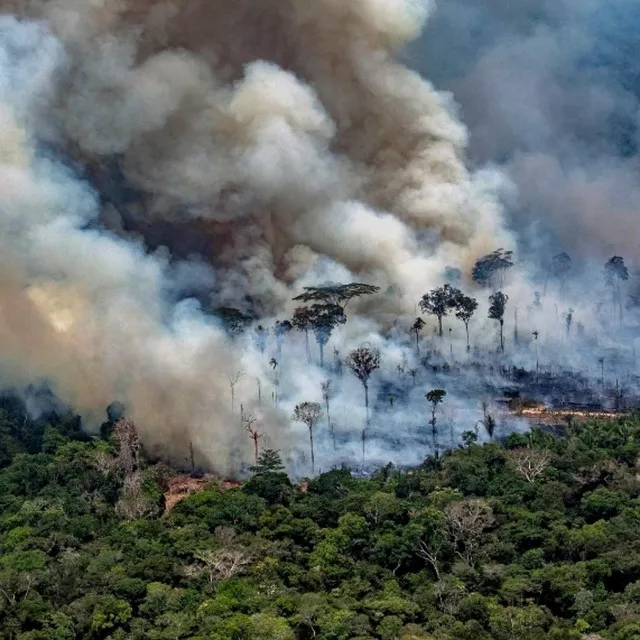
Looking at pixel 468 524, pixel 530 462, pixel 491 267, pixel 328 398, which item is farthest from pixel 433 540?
pixel 491 267

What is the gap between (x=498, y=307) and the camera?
5266cm

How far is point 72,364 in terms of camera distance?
164 ft

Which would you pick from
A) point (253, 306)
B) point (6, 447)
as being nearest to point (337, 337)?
A: point (253, 306)

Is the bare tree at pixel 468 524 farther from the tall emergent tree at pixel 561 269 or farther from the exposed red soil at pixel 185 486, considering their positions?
the tall emergent tree at pixel 561 269

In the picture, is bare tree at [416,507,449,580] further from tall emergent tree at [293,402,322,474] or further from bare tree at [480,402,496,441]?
bare tree at [480,402,496,441]

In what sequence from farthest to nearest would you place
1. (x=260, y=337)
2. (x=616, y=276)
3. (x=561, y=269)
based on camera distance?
(x=561, y=269) → (x=616, y=276) → (x=260, y=337)

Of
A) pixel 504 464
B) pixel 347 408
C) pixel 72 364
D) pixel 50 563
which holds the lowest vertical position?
pixel 50 563

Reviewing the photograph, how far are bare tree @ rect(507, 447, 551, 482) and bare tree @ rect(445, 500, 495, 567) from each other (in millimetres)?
4838

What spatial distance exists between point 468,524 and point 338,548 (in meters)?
4.42

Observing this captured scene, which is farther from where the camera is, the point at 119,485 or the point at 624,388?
the point at 624,388

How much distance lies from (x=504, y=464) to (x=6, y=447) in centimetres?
2306

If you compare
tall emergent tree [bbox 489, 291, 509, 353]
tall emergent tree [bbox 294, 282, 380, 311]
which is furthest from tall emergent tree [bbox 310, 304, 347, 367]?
tall emergent tree [bbox 489, 291, 509, 353]

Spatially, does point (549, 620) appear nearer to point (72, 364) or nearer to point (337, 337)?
point (337, 337)

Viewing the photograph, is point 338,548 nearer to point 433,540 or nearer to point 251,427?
point 433,540
